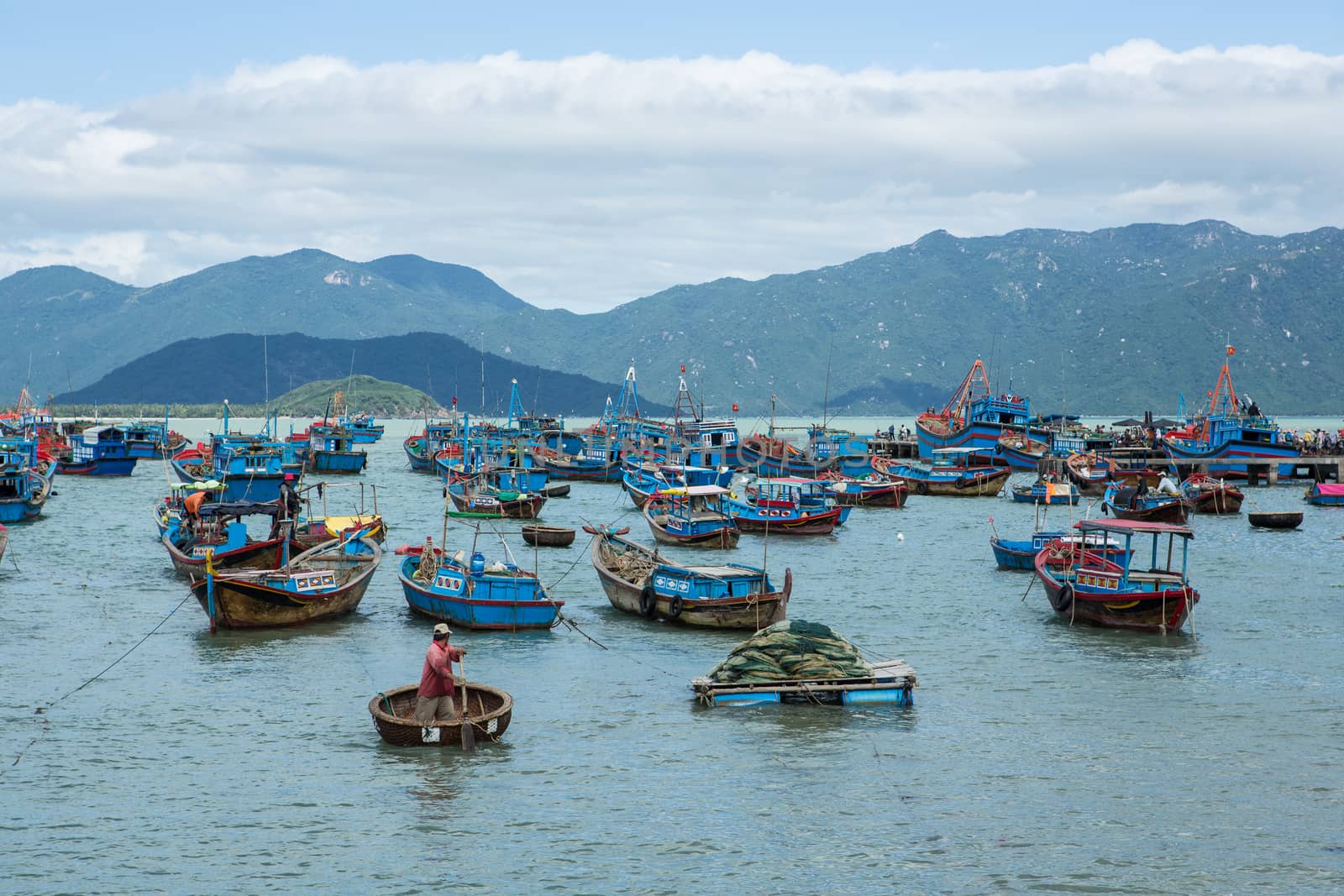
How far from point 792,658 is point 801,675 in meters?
0.55

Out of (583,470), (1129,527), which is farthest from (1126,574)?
(583,470)

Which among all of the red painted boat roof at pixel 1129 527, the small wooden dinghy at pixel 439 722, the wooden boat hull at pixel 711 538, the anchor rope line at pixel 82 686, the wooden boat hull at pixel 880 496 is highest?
the red painted boat roof at pixel 1129 527

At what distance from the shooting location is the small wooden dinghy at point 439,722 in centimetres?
2642

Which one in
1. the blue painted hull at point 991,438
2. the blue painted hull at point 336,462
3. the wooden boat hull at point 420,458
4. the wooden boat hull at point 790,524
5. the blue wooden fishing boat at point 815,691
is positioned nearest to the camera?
the blue wooden fishing boat at point 815,691

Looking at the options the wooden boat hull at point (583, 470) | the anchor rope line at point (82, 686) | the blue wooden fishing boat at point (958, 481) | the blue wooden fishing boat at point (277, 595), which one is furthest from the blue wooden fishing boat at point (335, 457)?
the blue wooden fishing boat at point (277, 595)

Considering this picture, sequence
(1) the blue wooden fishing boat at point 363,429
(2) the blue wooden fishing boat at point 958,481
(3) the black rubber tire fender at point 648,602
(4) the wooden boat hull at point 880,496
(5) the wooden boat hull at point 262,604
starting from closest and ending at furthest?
(5) the wooden boat hull at point 262,604 → (3) the black rubber tire fender at point 648,602 → (4) the wooden boat hull at point 880,496 → (2) the blue wooden fishing boat at point 958,481 → (1) the blue wooden fishing boat at point 363,429

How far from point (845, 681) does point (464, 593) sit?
13.9 meters

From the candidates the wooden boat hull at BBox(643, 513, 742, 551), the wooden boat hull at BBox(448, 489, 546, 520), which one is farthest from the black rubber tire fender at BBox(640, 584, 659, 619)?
the wooden boat hull at BBox(448, 489, 546, 520)

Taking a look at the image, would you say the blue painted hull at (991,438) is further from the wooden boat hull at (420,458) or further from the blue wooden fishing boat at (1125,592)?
the blue wooden fishing boat at (1125,592)

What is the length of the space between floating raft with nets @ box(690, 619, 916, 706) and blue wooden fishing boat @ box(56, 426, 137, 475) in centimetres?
10482

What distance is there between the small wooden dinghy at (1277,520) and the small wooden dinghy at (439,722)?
63.9 metres

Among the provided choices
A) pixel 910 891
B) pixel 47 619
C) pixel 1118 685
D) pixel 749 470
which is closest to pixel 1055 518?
pixel 749 470

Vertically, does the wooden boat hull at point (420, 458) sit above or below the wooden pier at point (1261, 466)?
below

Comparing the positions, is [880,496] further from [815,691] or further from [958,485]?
[815,691]
